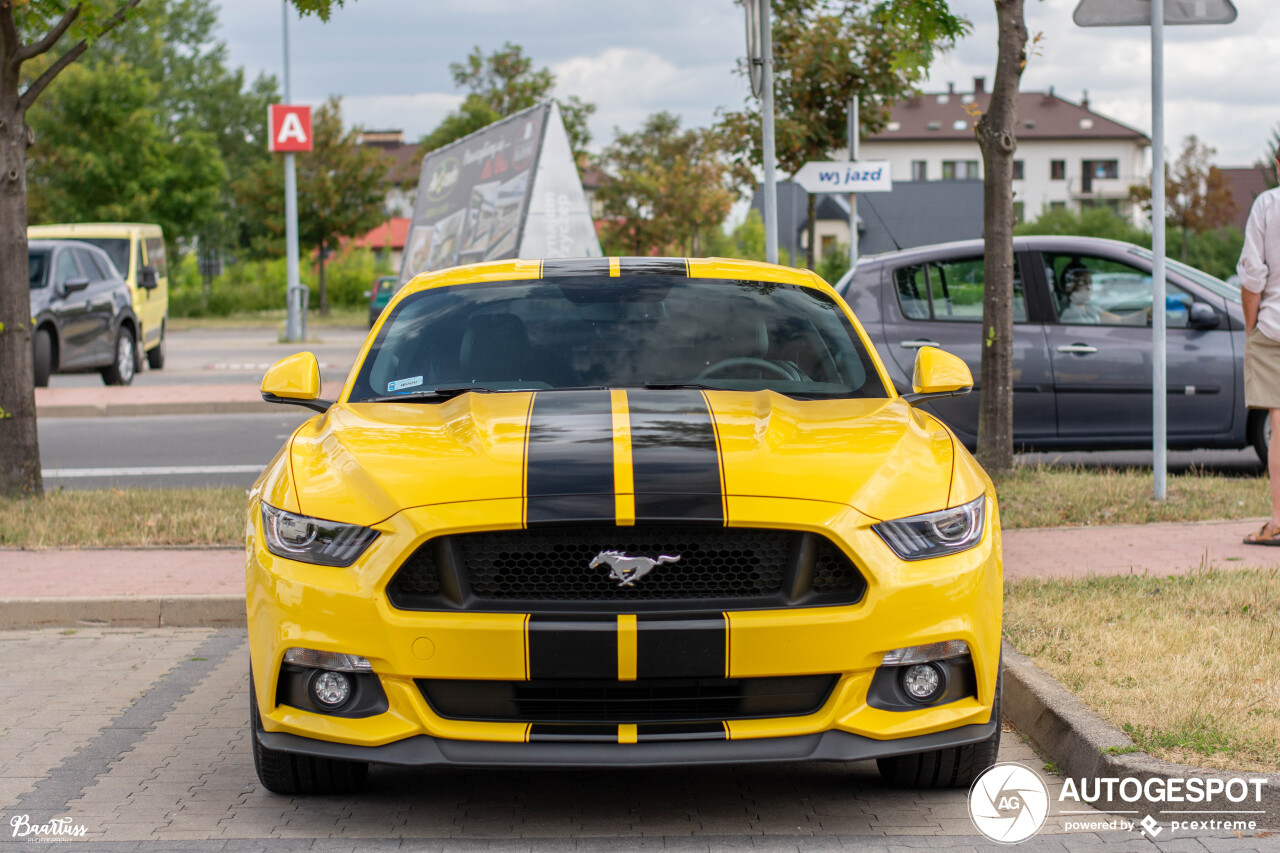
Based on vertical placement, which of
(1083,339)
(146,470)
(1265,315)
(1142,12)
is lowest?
(146,470)

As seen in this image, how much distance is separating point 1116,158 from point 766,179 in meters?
106

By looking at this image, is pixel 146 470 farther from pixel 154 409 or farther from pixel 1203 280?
pixel 1203 280

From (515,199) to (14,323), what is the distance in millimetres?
8041

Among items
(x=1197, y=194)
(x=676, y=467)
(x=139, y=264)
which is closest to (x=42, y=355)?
(x=139, y=264)

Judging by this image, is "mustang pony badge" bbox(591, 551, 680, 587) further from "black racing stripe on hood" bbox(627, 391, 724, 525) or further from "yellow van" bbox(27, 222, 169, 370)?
"yellow van" bbox(27, 222, 169, 370)

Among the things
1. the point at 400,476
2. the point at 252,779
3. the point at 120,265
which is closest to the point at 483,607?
the point at 400,476

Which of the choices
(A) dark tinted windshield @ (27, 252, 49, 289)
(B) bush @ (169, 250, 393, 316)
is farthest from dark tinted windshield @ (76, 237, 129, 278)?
(B) bush @ (169, 250, 393, 316)

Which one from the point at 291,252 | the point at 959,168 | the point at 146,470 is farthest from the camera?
the point at 959,168

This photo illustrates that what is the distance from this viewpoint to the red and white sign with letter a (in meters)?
28.6

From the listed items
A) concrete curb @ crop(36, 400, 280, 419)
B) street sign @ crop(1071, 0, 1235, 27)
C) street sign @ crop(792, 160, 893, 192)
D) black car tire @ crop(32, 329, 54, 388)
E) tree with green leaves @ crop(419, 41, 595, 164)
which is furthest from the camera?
tree with green leaves @ crop(419, 41, 595, 164)

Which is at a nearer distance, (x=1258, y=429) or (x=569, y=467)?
(x=569, y=467)

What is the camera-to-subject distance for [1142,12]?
27.4 ft

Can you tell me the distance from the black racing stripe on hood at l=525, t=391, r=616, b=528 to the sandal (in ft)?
14.2

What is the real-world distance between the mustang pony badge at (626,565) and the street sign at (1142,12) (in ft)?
20.0
